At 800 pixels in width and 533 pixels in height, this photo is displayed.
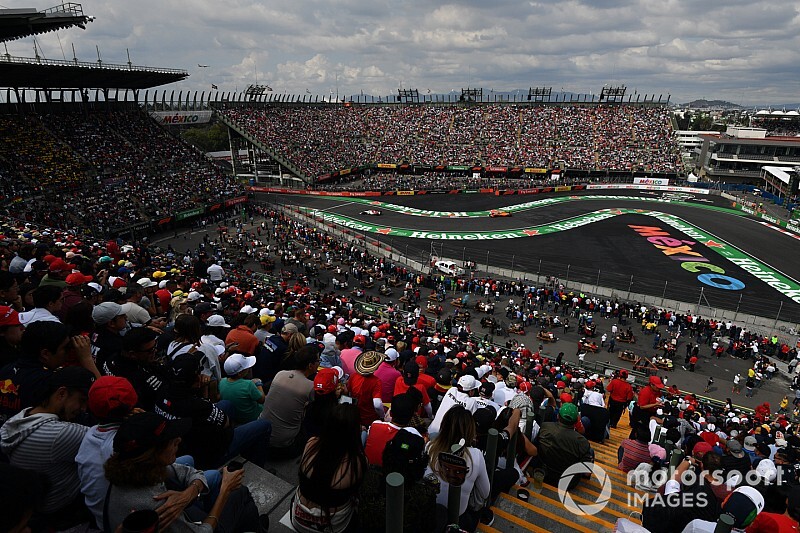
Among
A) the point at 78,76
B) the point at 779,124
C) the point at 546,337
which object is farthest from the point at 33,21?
the point at 779,124

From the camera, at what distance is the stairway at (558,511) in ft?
15.5

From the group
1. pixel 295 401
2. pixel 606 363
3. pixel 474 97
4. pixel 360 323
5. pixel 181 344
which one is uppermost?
pixel 474 97

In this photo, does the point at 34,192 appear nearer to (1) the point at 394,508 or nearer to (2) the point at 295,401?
(2) the point at 295,401

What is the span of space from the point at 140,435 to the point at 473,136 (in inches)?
3026

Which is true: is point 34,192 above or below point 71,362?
below

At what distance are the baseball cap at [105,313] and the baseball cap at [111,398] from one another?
2.38 metres

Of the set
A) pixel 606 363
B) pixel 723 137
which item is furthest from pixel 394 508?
pixel 723 137

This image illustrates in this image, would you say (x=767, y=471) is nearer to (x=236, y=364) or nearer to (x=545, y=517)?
(x=545, y=517)

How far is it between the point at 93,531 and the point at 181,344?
8.76ft

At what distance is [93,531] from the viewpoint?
3.14 m

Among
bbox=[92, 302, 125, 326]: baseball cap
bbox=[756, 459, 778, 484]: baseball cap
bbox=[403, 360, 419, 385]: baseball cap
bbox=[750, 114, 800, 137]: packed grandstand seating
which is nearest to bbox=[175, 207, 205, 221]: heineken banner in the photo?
bbox=[92, 302, 125, 326]: baseball cap

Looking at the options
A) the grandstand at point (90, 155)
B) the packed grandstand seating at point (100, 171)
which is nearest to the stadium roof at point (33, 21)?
the grandstand at point (90, 155)

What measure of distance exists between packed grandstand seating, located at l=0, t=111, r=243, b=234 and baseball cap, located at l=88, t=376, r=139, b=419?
34.8 metres

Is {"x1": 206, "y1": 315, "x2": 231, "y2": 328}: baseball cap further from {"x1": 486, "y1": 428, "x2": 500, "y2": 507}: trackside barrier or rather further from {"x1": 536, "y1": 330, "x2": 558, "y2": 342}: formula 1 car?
{"x1": 536, "y1": 330, "x2": 558, "y2": 342}: formula 1 car
